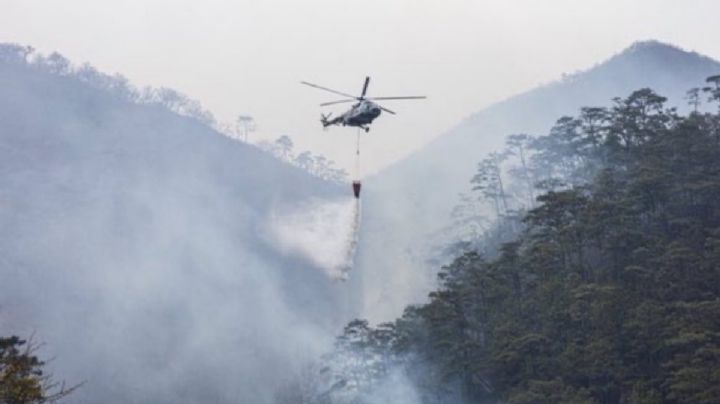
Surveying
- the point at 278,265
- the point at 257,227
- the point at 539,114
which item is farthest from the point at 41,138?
the point at 539,114

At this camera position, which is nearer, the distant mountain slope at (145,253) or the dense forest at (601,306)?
the dense forest at (601,306)

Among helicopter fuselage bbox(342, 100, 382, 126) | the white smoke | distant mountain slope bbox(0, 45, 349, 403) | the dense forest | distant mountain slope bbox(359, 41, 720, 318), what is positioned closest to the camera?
helicopter fuselage bbox(342, 100, 382, 126)

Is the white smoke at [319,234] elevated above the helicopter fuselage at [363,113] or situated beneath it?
elevated above

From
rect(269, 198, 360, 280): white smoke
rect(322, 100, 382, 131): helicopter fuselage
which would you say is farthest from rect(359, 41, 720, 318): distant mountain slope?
rect(322, 100, 382, 131): helicopter fuselage

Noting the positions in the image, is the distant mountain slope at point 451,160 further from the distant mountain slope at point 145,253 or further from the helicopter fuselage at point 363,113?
the helicopter fuselage at point 363,113

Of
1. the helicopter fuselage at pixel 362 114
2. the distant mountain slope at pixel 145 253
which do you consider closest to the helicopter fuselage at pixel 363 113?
the helicopter fuselage at pixel 362 114

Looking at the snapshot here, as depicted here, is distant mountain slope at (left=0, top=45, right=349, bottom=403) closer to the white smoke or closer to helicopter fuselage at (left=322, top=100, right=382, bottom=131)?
the white smoke
